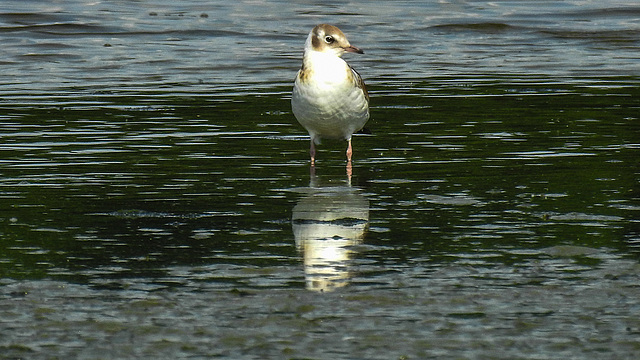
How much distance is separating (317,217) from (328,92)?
251cm

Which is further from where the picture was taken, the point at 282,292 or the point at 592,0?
the point at 592,0

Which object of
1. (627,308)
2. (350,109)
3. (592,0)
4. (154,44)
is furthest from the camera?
(592,0)

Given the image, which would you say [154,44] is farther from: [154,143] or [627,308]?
[627,308]

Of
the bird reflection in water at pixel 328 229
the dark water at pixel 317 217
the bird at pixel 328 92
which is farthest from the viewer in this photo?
the bird at pixel 328 92

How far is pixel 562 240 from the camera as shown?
21.0ft

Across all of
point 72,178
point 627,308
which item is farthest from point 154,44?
point 627,308

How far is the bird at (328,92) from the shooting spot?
9.59 m

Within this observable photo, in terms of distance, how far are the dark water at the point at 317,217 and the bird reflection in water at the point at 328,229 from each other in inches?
0.9

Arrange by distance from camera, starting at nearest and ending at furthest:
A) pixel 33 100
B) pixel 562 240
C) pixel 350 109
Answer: pixel 562 240 < pixel 350 109 < pixel 33 100

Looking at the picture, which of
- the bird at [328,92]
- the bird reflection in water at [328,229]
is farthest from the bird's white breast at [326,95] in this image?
the bird reflection in water at [328,229]

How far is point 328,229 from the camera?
6.81m

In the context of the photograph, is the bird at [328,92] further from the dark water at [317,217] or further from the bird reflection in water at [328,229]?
the bird reflection in water at [328,229]

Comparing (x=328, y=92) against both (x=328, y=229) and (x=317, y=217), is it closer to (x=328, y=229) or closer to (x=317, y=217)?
(x=317, y=217)

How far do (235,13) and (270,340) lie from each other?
68.1ft
